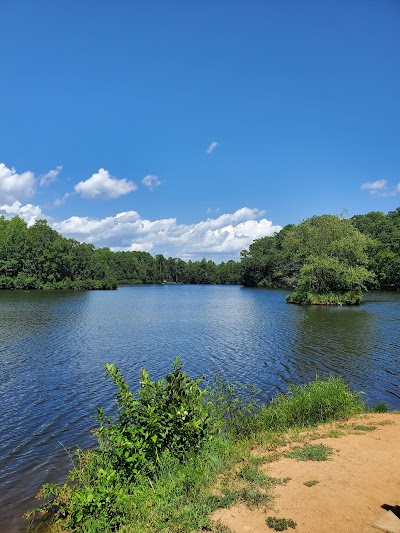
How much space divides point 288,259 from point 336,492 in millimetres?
99048

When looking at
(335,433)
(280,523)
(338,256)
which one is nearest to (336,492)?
(280,523)

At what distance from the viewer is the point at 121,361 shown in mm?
21359

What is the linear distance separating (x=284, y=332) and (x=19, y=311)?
1195 inches

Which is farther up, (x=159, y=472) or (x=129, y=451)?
(x=129, y=451)

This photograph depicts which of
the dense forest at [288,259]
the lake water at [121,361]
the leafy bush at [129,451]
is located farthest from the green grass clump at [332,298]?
the leafy bush at [129,451]

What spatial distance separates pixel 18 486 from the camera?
9.07m

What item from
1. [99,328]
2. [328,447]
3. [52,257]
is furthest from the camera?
[52,257]

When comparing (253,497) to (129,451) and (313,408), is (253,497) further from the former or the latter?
(313,408)

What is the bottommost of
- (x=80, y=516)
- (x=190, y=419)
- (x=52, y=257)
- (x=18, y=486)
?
(x=18, y=486)

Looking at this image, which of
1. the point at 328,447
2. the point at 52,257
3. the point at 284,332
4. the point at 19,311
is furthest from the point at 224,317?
the point at 52,257

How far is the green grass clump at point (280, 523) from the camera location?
6051 millimetres

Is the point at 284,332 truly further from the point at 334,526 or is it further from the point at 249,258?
the point at 249,258

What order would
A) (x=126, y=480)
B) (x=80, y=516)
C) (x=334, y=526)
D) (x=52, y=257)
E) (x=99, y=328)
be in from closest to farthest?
(x=334, y=526) → (x=80, y=516) → (x=126, y=480) → (x=99, y=328) → (x=52, y=257)

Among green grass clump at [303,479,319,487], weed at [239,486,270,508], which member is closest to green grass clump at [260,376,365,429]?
green grass clump at [303,479,319,487]
